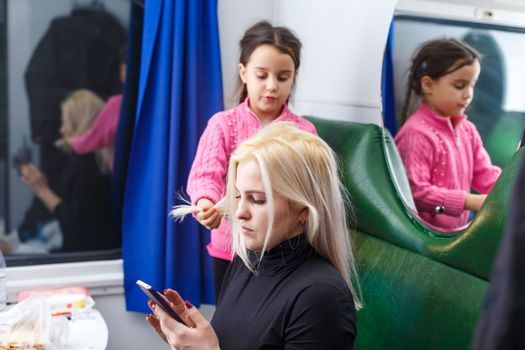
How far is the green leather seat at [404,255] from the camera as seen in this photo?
146 centimetres

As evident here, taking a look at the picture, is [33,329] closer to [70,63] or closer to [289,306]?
[289,306]

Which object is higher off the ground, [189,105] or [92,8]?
[92,8]

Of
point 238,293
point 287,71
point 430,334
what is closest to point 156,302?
point 238,293

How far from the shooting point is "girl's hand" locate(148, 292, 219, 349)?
1343 millimetres

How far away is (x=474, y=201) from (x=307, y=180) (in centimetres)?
52

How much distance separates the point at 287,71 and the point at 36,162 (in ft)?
4.70

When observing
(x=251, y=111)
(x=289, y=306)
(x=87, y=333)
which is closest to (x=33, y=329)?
(x=87, y=333)

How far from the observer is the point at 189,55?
2.86 m

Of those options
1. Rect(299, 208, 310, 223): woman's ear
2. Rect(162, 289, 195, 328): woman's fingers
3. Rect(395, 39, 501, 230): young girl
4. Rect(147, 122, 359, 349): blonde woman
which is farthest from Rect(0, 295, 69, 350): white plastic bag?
Rect(395, 39, 501, 230): young girl

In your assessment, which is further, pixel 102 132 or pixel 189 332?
pixel 102 132

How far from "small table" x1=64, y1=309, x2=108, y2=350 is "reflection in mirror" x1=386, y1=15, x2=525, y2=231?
1.07 m

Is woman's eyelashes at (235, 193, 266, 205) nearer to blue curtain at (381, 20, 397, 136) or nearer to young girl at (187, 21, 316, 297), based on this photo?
young girl at (187, 21, 316, 297)

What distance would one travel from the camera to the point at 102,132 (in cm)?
311

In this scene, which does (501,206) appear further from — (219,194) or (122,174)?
(122,174)
